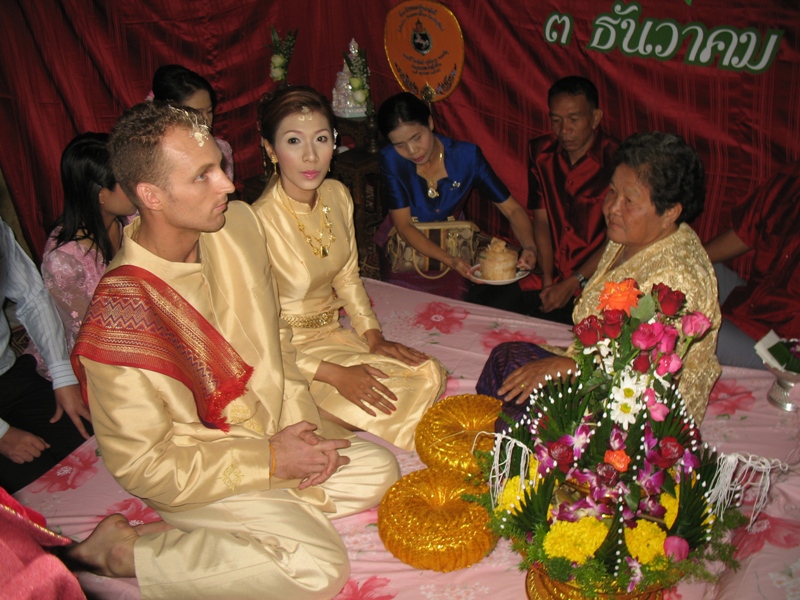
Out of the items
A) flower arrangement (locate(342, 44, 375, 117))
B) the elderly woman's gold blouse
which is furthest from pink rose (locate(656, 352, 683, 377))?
flower arrangement (locate(342, 44, 375, 117))

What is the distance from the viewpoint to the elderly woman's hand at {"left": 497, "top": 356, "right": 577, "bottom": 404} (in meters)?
2.51

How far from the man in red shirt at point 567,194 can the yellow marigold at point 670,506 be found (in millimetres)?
2079

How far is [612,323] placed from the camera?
5.15 feet

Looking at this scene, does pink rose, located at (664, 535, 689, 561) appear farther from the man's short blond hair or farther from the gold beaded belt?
the gold beaded belt

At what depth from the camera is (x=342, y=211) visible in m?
2.94

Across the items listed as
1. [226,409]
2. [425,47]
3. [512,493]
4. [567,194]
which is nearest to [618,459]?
[512,493]

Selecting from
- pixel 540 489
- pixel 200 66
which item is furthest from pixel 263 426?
pixel 200 66

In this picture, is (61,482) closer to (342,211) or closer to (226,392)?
(226,392)

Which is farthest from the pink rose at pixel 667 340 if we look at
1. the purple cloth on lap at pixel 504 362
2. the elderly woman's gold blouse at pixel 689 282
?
the purple cloth on lap at pixel 504 362

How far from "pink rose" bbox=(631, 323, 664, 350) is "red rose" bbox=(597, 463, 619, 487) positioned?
0.30 m

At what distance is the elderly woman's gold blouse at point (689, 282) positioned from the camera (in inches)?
90.3

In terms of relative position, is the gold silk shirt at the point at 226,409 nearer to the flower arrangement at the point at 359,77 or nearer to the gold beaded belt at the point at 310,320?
the gold beaded belt at the point at 310,320

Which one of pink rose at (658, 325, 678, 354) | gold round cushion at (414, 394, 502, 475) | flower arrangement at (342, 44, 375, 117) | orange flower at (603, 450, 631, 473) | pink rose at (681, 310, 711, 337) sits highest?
flower arrangement at (342, 44, 375, 117)

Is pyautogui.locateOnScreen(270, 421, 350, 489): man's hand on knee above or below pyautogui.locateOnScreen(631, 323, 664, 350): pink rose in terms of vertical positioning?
below
